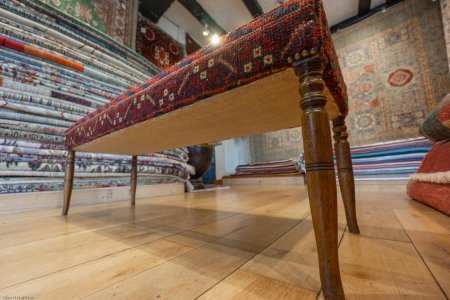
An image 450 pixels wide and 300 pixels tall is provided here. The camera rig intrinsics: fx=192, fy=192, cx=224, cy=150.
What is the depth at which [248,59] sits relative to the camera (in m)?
0.36

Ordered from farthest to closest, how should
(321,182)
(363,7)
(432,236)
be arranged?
1. (363,7)
2. (432,236)
3. (321,182)

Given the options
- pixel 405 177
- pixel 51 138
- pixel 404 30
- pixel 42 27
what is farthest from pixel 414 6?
pixel 51 138

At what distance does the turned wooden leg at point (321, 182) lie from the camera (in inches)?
10.7

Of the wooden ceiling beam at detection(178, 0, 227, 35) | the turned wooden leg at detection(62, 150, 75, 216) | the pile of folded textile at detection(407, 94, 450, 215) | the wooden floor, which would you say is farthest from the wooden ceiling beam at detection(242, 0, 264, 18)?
the wooden floor

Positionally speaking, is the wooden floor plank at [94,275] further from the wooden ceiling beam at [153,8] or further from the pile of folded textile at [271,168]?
the wooden ceiling beam at [153,8]

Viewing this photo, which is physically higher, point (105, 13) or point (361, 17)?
point (361, 17)

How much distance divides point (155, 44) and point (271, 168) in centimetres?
245

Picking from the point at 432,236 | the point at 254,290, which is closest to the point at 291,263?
the point at 254,290

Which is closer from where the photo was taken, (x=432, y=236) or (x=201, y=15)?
(x=432, y=236)

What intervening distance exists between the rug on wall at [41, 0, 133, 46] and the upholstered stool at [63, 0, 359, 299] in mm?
1591

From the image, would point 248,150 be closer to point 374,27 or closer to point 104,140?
point 374,27

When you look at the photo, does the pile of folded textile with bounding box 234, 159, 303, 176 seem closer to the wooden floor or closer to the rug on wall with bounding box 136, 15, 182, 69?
the rug on wall with bounding box 136, 15, 182, 69

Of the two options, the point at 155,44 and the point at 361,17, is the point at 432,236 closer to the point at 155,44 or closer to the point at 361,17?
the point at 155,44

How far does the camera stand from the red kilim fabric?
12.2 inches
